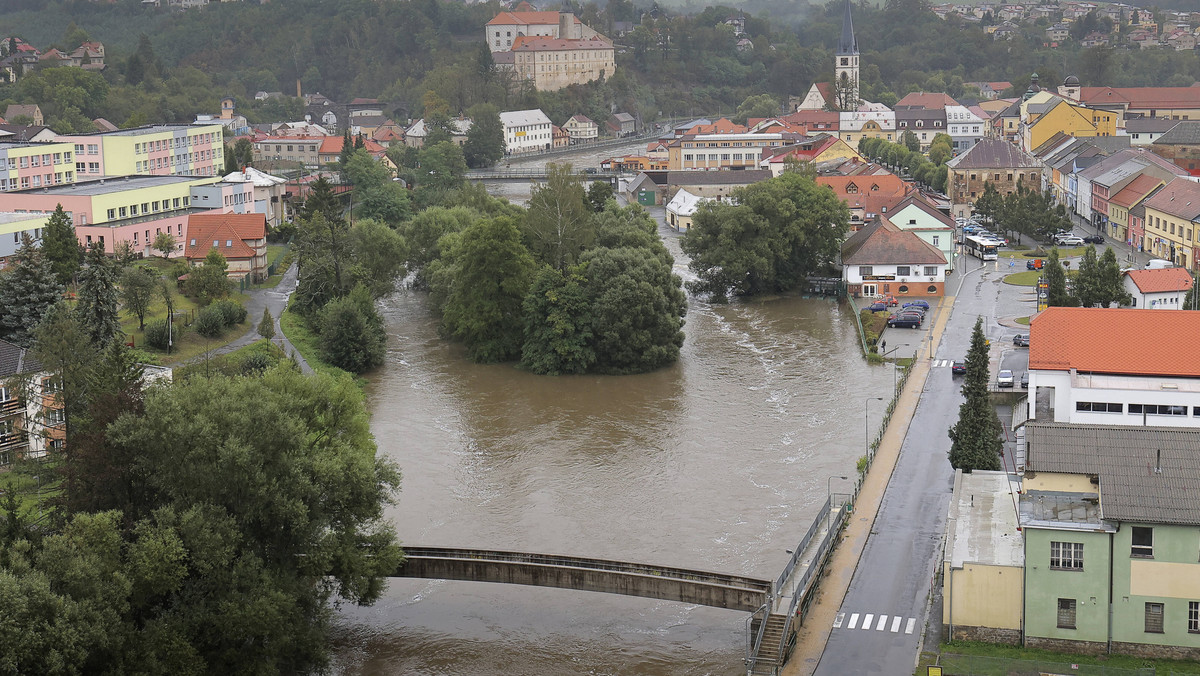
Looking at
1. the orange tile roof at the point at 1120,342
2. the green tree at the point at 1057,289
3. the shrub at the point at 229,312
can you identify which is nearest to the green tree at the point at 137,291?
the shrub at the point at 229,312

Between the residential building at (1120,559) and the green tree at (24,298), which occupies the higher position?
the green tree at (24,298)

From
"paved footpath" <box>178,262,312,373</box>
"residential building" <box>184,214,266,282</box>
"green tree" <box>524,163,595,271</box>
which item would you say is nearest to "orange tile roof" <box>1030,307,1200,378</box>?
"green tree" <box>524,163,595,271</box>

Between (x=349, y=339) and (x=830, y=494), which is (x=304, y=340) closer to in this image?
(x=349, y=339)

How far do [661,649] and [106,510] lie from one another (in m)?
7.97

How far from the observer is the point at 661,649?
61.8 ft

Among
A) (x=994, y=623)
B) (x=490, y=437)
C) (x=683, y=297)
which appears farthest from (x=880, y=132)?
(x=994, y=623)

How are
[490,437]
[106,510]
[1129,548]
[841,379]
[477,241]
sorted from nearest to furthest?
[1129,548] < [106,510] < [490,437] < [841,379] < [477,241]

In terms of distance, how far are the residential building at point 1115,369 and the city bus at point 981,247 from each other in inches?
891

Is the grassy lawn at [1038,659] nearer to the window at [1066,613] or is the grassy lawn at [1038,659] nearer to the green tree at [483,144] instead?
the window at [1066,613]

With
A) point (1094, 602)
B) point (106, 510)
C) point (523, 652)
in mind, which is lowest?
point (523, 652)

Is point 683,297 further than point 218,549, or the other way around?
point 683,297

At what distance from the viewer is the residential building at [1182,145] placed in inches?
2379

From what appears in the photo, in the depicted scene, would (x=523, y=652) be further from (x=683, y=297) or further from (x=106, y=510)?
(x=683, y=297)

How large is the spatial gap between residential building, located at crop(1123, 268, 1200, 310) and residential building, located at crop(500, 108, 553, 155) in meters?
57.4
